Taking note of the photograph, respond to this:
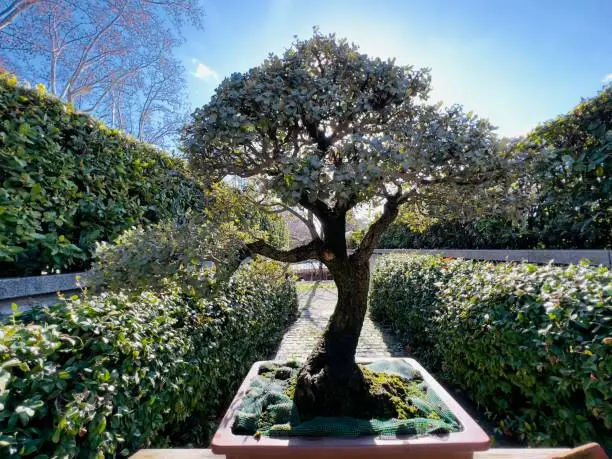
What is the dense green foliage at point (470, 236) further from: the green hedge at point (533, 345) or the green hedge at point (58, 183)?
the green hedge at point (58, 183)

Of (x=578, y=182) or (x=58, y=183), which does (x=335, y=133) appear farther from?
(x=578, y=182)

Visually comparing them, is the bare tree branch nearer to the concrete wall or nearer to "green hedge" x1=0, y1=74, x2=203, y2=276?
"green hedge" x1=0, y1=74, x2=203, y2=276

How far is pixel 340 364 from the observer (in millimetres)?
2133

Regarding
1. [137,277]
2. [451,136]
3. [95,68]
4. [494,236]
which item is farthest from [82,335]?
[95,68]

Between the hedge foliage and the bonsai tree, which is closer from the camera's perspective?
the bonsai tree

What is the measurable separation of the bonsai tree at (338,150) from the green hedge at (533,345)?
39.6 inches

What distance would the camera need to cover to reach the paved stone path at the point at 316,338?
529 cm

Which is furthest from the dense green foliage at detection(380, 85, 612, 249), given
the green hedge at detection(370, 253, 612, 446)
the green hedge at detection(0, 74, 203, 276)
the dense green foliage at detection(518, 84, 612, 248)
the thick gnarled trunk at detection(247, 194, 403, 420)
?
the green hedge at detection(0, 74, 203, 276)

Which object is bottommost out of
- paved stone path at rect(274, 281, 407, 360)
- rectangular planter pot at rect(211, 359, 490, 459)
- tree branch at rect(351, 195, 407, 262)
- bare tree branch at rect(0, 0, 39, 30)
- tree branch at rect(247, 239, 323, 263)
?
paved stone path at rect(274, 281, 407, 360)

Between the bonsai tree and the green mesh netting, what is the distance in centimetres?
14

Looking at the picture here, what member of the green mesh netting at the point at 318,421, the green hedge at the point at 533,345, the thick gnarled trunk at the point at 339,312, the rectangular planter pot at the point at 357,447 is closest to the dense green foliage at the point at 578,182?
the green hedge at the point at 533,345

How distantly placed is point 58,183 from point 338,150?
3.11 m

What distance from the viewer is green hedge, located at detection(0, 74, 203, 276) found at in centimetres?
295

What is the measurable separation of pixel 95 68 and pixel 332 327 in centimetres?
1608
